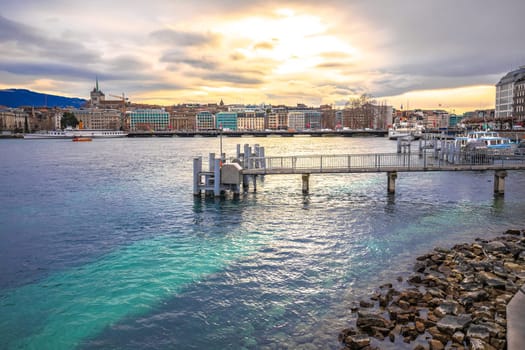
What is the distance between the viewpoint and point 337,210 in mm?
25859

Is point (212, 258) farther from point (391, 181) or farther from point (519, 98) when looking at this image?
point (519, 98)

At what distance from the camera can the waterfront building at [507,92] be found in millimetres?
138212

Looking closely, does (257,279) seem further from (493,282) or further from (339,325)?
(493,282)

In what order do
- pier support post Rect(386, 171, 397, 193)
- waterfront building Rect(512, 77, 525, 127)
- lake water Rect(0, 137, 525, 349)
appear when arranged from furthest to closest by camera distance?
waterfront building Rect(512, 77, 525, 127), pier support post Rect(386, 171, 397, 193), lake water Rect(0, 137, 525, 349)

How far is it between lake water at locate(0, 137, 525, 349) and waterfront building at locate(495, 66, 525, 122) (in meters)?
123

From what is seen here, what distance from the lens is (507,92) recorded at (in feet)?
485

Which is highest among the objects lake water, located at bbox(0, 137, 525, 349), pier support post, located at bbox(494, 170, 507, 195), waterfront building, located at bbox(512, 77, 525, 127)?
waterfront building, located at bbox(512, 77, 525, 127)

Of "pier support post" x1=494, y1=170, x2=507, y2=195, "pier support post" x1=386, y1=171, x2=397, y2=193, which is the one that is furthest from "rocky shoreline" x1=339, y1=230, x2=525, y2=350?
"pier support post" x1=494, y1=170, x2=507, y2=195

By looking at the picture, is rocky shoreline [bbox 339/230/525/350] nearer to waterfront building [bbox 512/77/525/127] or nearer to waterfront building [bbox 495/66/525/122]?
waterfront building [bbox 512/77/525/127]

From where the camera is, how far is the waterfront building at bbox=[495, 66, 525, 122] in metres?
138

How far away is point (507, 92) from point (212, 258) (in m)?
158

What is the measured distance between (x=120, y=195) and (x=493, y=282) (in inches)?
1050

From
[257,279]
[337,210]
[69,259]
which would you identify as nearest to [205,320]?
[257,279]

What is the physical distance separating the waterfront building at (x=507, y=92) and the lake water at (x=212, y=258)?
404 feet
